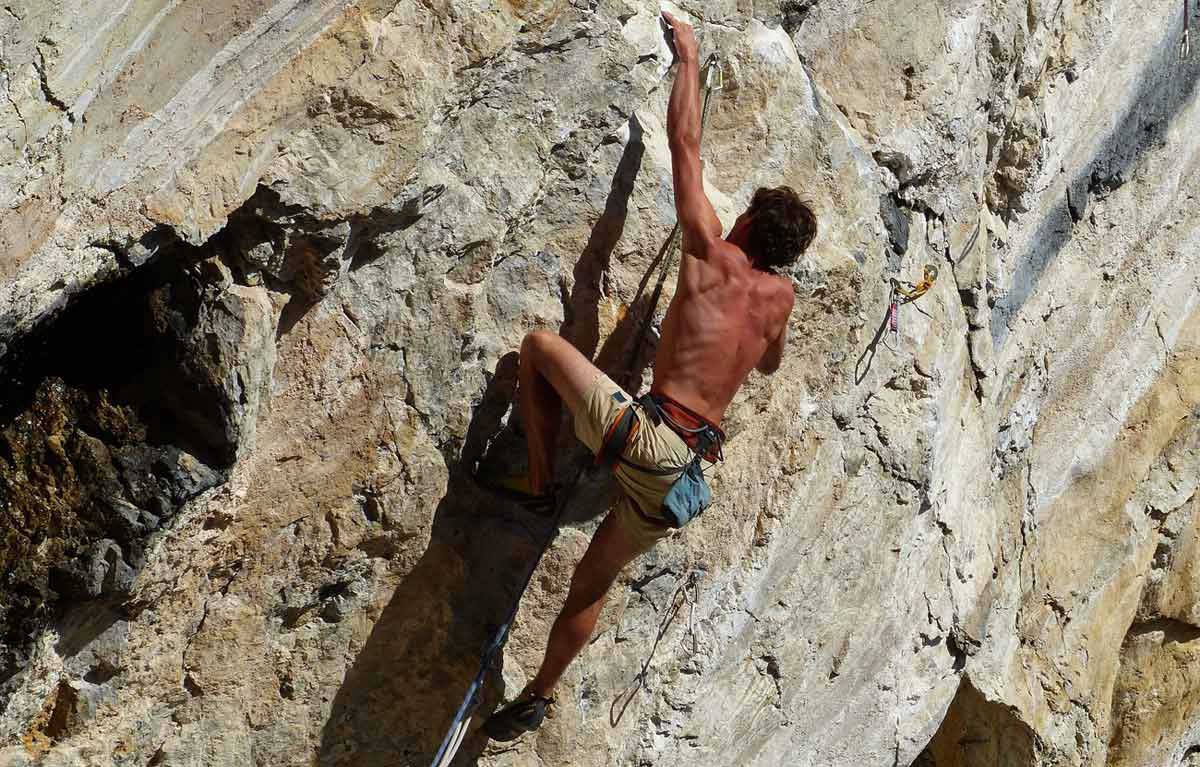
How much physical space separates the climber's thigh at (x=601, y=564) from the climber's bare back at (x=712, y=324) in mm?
540

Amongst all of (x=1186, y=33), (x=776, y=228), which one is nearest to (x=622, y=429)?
(x=776, y=228)

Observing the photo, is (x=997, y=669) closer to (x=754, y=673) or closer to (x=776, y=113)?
(x=754, y=673)

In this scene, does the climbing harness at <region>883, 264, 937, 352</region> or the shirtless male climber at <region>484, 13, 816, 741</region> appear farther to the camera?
the climbing harness at <region>883, 264, 937, 352</region>

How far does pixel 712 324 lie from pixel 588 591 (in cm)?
105

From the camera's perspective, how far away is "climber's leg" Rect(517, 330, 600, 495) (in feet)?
13.4

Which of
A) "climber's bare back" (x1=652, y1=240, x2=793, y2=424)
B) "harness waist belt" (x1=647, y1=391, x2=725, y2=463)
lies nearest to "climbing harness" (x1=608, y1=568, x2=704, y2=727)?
"harness waist belt" (x1=647, y1=391, x2=725, y2=463)

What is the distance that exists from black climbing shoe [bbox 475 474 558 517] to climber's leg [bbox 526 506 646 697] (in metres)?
0.21

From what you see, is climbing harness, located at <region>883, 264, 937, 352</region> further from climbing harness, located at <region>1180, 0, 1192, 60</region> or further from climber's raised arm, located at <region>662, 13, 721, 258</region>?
climbing harness, located at <region>1180, 0, 1192, 60</region>

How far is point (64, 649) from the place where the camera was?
3.76m

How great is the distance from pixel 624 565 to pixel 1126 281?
3.75 meters

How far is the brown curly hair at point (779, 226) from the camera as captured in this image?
13.4 ft

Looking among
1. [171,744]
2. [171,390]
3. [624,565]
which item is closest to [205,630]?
[171,744]

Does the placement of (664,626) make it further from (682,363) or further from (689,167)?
(689,167)

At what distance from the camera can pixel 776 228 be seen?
4.10 metres
